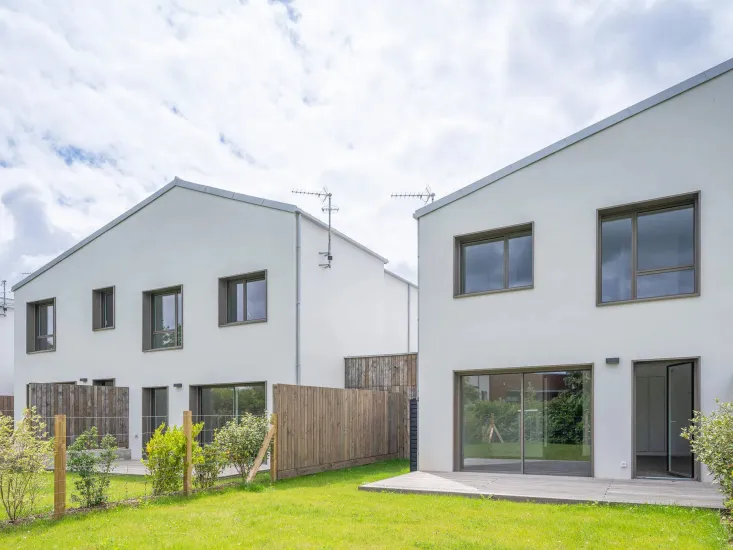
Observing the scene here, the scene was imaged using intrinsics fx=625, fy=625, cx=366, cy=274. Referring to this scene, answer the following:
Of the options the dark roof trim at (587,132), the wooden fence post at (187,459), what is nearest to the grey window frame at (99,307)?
the wooden fence post at (187,459)

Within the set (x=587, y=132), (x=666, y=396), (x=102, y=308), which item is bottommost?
(x=666, y=396)

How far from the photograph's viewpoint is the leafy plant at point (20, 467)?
820cm

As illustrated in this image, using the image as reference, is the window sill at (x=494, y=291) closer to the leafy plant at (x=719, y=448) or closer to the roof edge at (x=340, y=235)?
the leafy plant at (x=719, y=448)

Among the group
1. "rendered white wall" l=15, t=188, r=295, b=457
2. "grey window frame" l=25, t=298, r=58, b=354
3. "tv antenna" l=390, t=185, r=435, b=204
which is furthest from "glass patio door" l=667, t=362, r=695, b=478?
"grey window frame" l=25, t=298, r=58, b=354

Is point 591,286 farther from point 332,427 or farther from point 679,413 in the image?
point 332,427

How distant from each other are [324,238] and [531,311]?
6306mm

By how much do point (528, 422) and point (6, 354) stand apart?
2248cm

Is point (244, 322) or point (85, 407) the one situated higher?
point (244, 322)

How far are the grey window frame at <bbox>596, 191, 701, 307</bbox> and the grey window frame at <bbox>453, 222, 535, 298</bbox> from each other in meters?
1.23

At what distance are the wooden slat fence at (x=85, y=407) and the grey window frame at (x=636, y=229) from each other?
522 inches

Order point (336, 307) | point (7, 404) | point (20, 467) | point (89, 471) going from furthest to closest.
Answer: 1. point (7, 404)
2. point (336, 307)
3. point (89, 471)
4. point (20, 467)

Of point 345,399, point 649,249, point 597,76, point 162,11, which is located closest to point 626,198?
point 649,249

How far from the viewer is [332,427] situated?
13195mm

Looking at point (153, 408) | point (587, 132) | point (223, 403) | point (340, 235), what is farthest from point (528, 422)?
point (153, 408)
